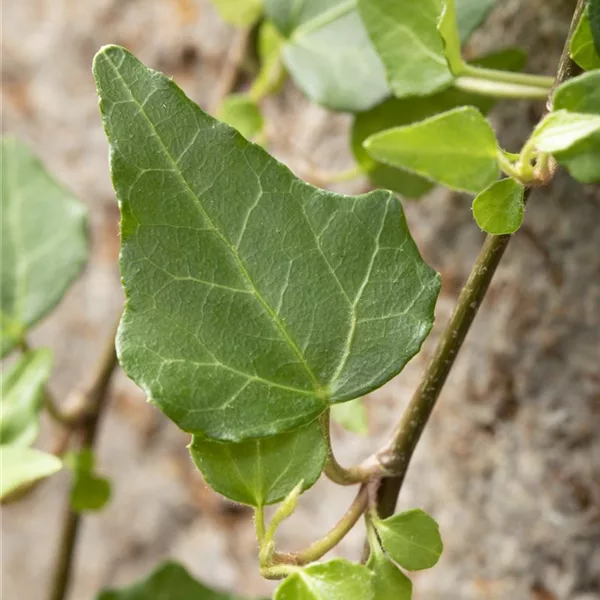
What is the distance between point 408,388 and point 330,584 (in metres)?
0.39

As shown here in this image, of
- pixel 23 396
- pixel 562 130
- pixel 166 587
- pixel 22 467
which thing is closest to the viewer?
pixel 562 130

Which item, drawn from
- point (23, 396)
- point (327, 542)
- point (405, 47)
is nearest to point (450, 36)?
point (405, 47)

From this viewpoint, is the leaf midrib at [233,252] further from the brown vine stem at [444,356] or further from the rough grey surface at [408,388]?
the rough grey surface at [408,388]

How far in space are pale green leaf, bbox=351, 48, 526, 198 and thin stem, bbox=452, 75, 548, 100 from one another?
0.18ft

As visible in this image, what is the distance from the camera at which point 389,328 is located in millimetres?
336

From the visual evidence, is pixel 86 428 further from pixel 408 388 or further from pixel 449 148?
pixel 449 148

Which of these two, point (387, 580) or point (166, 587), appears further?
point (166, 587)

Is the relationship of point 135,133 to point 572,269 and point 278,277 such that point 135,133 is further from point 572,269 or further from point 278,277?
point 572,269

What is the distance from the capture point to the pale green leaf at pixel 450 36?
0.35m

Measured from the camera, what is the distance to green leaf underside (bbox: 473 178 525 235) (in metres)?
0.32

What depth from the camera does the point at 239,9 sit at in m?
0.68

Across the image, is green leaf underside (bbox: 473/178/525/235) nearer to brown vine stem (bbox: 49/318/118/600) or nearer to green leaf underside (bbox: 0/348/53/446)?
green leaf underside (bbox: 0/348/53/446)

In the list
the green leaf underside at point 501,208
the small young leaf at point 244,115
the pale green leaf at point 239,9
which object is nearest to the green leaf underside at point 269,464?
the green leaf underside at point 501,208

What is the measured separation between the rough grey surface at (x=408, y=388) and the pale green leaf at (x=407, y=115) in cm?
5
